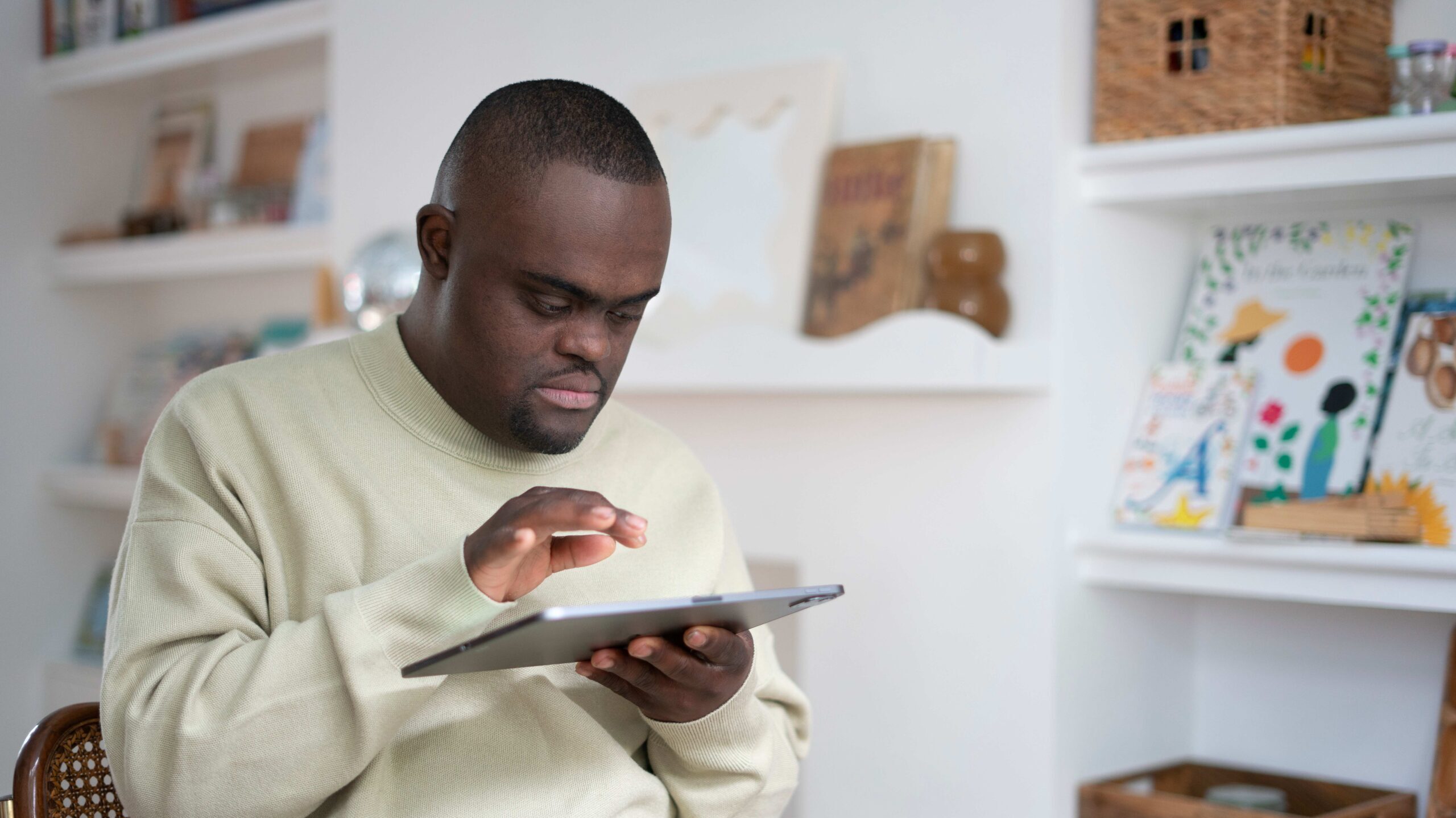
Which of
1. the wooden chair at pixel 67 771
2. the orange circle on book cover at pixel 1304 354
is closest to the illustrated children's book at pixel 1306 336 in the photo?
the orange circle on book cover at pixel 1304 354

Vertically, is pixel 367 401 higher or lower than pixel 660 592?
higher

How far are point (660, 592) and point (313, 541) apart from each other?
1.01 ft

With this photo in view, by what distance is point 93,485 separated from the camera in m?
2.96

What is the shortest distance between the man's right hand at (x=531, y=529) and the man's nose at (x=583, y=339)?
178 mm

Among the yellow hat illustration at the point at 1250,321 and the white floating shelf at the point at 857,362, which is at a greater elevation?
the yellow hat illustration at the point at 1250,321

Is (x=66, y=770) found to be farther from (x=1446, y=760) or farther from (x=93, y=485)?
(x=93, y=485)

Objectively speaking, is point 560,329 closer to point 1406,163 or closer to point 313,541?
point 313,541

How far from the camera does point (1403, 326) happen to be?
1673 millimetres

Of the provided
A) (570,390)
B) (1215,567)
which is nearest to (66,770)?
(570,390)

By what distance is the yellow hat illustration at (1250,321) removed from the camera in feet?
5.75

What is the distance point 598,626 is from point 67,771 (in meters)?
0.57

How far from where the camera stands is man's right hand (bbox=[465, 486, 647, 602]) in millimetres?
872

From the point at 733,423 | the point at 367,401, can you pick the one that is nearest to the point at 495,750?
the point at 367,401

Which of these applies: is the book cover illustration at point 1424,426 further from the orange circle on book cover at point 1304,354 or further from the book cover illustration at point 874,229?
the book cover illustration at point 874,229
